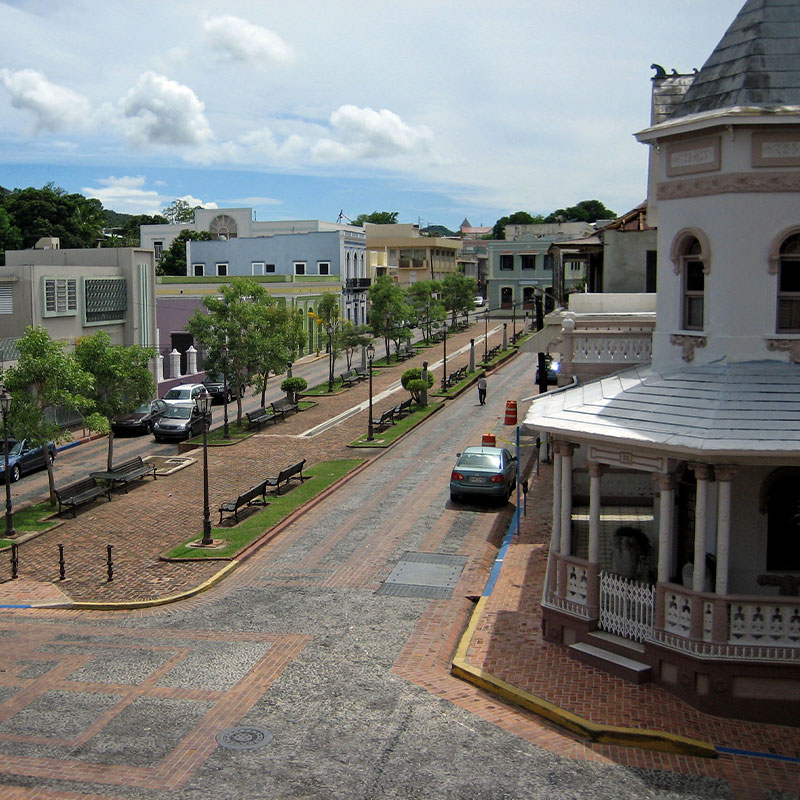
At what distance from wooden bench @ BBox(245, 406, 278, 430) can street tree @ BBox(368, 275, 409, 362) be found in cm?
1943

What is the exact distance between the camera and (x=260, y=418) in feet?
130

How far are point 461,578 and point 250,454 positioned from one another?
16243mm

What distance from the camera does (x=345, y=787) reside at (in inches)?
433

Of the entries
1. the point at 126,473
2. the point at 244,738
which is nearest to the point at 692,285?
the point at 244,738

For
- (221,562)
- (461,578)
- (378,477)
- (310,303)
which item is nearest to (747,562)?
(461,578)

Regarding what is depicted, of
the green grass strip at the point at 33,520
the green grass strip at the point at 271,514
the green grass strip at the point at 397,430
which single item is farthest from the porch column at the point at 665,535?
the green grass strip at the point at 397,430

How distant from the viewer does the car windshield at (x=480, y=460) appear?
2609cm

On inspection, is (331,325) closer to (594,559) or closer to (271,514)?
(271,514)

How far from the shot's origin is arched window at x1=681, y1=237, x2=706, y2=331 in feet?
50.9

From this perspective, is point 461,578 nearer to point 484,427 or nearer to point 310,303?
point 484,427

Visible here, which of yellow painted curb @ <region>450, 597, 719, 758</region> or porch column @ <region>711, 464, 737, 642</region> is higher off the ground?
porch column @ <region>711, 464, 737, 642</region>

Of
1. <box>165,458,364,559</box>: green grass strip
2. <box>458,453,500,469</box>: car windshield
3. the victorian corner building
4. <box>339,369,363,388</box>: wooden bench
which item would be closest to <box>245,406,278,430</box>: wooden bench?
<box>165,458,364,559</box>: green grass strip

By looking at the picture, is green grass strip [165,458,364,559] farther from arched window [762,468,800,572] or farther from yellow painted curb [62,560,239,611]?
arched window [762,468,800,572]

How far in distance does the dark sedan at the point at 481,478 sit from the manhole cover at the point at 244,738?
1354cm
